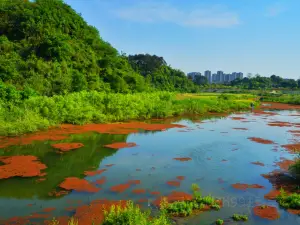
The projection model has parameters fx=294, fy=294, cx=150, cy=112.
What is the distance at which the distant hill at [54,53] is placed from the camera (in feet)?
94.6

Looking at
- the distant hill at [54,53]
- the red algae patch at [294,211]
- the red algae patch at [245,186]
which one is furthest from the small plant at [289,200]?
the distant hill at [54,53]

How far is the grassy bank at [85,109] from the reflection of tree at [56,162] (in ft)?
9.23

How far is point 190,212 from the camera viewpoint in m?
8.51

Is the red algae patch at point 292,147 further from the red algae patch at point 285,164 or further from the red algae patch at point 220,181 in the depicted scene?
the red algae patch at point 220,181

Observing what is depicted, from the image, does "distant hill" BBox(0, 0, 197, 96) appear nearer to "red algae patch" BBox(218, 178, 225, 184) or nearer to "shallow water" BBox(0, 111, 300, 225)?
"shallow water" BBox(0, 111, 300, 225)

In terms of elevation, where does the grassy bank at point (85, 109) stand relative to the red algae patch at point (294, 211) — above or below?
above

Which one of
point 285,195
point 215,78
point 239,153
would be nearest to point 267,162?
point 239,153

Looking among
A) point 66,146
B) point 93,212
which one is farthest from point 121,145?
point 93,212

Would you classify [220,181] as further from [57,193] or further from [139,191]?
[57,193]

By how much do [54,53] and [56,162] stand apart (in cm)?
2198

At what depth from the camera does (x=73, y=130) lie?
2042 centimetres

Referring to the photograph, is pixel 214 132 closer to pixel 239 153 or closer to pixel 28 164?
pixel 239 153

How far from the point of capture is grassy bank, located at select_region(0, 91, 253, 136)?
1842 centimetres

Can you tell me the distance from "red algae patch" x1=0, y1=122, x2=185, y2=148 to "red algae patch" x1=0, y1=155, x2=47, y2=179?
8.02 ft
